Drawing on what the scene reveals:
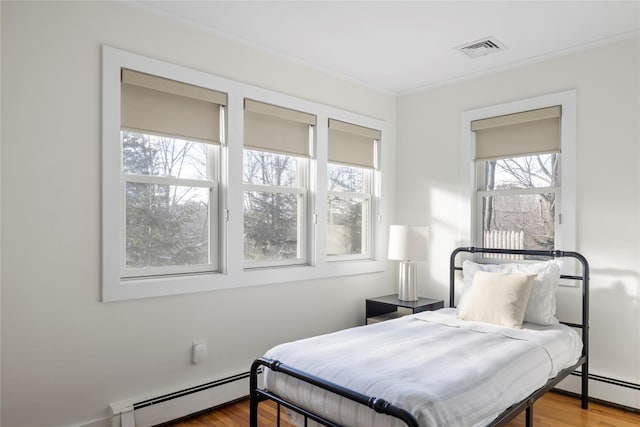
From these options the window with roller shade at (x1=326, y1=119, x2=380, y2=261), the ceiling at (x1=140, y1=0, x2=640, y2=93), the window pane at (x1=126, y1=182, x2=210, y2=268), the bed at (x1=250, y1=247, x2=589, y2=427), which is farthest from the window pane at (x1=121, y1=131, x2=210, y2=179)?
the bed at (x1=250, y1=247, x2=589, y2=427)

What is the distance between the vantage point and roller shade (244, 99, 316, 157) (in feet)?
11.0

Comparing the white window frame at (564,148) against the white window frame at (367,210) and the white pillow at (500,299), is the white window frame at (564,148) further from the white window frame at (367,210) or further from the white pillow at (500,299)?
the white window frame at (367,210)

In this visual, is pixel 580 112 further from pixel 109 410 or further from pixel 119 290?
pixel 109 410

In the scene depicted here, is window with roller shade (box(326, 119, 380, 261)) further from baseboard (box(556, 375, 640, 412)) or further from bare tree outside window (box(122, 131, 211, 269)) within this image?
baseboard (box(556, 375, 640, 412))

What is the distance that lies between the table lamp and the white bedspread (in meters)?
0.94

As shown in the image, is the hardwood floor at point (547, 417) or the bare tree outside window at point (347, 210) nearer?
the hardwood floor at point (547, 417)

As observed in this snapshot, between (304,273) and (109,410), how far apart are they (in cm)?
166

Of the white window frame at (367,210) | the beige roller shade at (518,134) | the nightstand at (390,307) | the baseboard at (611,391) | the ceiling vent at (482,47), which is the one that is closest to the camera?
the baseboard at (611,391)

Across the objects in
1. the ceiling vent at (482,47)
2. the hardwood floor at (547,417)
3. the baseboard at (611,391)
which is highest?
the ceiling vent at (482,47)

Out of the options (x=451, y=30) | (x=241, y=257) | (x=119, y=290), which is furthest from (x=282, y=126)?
(x=119, y=290)

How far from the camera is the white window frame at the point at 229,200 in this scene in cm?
262

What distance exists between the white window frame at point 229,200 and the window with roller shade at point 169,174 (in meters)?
0.06

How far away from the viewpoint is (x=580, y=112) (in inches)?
132

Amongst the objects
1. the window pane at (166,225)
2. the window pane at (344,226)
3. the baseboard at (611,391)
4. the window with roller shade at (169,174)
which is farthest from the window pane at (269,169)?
the baseboard at (611,391)
